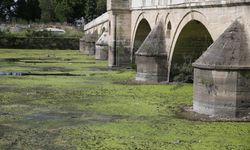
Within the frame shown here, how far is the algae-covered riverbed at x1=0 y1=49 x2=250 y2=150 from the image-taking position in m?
11.8

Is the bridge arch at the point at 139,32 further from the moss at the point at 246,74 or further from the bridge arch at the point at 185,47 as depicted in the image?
the moss at the point at 246,74

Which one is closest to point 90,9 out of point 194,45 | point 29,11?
point 29,11

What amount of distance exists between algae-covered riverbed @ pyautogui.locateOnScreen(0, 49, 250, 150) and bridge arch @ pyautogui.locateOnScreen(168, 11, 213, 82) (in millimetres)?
1624

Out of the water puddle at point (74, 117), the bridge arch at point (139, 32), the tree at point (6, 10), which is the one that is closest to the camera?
the water puddle at point (74, 117)

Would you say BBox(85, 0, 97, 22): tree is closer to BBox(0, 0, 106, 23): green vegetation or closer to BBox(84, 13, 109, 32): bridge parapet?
BBox(0, 0, 106, 23): green vegetation

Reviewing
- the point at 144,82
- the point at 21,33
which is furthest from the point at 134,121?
the point at 21,33

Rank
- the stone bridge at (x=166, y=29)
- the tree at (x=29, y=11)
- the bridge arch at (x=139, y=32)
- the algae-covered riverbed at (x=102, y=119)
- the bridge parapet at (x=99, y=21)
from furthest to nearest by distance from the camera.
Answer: the tree at (x=29, y=11)
the bridge parapet at (x=99, y=21)
the bridge arch at (x=139, y=32)
the stone bridge at (x=166, y=29)
the algae-covered riverbed at (x=102, y=119)

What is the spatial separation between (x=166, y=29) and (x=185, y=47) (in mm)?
1388

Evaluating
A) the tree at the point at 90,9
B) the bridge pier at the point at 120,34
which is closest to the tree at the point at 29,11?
the tree at the point at 90,9

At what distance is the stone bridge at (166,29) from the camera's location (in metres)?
17.1

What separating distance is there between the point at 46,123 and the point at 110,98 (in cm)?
482

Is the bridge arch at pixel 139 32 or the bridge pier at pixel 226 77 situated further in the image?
the bridge arch at pixel 139 32

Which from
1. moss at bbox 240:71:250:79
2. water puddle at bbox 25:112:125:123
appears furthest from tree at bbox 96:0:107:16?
moss at bbox 240:71:250:79

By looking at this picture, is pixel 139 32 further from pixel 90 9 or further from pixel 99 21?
pixel 90 9
